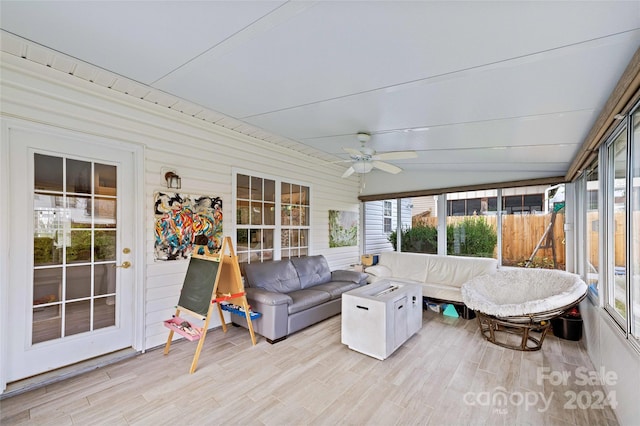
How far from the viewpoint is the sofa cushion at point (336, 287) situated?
14.4 ft

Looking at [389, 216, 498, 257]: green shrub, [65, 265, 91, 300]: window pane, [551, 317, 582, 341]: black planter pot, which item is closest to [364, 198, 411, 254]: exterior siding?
[389, 216, 498, 257]: green shrub

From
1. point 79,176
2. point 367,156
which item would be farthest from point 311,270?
point 79,176

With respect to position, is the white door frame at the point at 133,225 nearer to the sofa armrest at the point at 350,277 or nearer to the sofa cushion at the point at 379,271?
the sofa armrest at the point at 350,277

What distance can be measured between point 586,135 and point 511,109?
111cm

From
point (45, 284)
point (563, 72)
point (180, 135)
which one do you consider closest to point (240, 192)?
point (180, 135)

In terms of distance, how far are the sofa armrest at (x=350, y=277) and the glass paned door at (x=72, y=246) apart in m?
3.26

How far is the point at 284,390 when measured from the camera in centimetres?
255

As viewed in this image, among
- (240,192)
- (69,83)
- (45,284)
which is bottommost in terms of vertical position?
(45,284)

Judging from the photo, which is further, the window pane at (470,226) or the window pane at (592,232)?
the window pane at (470,226)

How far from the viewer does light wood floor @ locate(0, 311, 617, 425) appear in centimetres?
220

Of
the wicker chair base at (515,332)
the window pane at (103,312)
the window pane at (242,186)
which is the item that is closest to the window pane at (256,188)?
the window pane at (242,186)

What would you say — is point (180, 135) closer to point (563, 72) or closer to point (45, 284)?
point (45, 284)

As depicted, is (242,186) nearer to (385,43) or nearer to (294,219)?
(294,219)

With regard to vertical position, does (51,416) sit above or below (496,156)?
below
